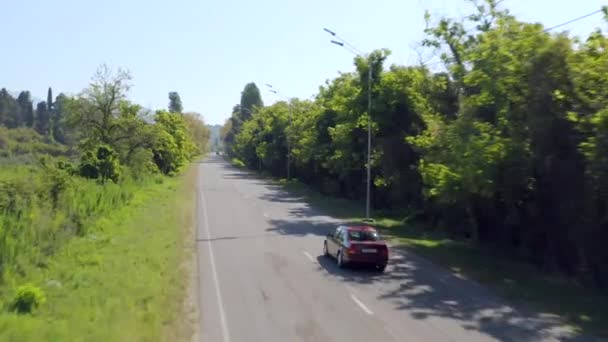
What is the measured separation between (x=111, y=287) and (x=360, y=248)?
830cm

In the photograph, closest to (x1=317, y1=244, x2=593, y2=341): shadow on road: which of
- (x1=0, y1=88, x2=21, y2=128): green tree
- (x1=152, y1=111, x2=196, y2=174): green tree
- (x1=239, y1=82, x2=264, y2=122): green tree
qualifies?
(x1=152, y1=111, x2=196, y2=174): green tree

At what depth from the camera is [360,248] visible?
24.3 meters

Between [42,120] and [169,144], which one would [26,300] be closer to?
[169,144]

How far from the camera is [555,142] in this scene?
76.1 feet

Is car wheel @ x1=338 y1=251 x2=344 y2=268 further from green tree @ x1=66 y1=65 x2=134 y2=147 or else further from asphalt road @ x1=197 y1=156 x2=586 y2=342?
green tree @ x1=66 y1=65 x2=134 y2=147

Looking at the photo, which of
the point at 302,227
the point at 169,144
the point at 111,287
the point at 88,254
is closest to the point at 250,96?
the point at 169,144

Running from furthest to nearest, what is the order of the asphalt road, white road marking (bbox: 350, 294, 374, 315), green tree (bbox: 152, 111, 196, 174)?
green tree (bbox: 152, 111, 196, 174) < white road marking (bbox: 350, 294, 374, 315) < the asphalt road

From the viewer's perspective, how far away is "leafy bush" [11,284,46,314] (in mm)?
17234

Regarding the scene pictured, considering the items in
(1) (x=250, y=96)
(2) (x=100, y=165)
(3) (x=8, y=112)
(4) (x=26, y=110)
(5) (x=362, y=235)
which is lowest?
(5) (x=362, y=235)

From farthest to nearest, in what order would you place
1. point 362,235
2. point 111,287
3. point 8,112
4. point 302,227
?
point 8,112, point 302,227, point 362,235, point 111,287

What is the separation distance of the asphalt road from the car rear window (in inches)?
41.7

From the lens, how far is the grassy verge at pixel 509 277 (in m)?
18.6

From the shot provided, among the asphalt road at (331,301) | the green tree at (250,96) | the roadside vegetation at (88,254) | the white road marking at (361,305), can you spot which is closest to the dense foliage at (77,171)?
the roadside vegetation at (88,254)

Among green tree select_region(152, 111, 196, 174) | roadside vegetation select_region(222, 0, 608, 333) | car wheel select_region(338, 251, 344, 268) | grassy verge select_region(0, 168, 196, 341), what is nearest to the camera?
grassy verge select_region(0, 168, 196, 341)
